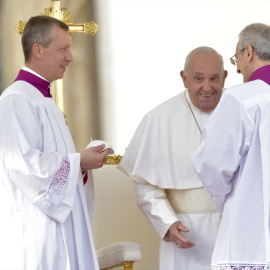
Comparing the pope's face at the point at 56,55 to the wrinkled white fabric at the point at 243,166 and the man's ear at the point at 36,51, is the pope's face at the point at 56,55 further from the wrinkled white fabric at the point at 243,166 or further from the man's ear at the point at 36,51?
the wrinkled white fabric at the point at 243,166

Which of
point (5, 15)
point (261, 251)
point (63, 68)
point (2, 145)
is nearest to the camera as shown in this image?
point (261, 251)

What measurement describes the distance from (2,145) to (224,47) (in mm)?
3198

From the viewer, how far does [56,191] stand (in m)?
5.35

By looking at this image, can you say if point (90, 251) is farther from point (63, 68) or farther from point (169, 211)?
point (63, 68)

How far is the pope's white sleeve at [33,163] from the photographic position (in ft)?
17.3

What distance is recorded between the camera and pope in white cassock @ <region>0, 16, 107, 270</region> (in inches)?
207

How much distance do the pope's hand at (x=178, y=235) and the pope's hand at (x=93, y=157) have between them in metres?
0.79

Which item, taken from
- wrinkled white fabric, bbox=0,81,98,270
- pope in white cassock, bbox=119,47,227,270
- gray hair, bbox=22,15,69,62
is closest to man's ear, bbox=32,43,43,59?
gray hair, bbox=22,15,69,62

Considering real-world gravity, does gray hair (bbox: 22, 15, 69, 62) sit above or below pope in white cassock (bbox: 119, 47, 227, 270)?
above

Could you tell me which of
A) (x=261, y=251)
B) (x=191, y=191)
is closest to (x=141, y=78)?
(x=191, y=191)

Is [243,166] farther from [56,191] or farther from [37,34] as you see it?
[37,34]

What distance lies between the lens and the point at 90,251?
5.52 meters

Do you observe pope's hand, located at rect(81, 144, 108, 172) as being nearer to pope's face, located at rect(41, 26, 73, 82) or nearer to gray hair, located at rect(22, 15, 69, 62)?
pope's face, located at rect(41, 26, 73, 82)

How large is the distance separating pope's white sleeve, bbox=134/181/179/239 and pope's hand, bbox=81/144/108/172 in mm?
757
